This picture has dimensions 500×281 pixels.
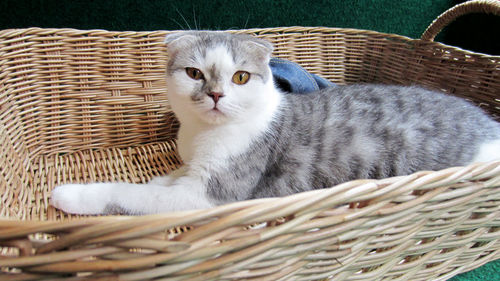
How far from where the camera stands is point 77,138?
1.28 m

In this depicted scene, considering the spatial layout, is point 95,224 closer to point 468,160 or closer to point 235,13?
point 468,160

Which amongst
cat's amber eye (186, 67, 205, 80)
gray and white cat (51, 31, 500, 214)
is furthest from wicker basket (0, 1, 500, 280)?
cat's amber eye (186, 67, 205, 80)

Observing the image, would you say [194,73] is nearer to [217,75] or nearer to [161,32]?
[217,75]

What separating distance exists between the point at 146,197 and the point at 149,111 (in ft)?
1.86

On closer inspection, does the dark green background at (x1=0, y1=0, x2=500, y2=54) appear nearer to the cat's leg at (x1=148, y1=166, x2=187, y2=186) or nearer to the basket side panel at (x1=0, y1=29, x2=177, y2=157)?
the basket side panel at (x1=0, y1=29, x2=177, y2=157)

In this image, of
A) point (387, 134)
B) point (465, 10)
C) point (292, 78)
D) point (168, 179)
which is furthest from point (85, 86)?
point (465, 10)

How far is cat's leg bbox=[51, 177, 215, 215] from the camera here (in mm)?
861

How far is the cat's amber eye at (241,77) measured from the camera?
0.89 m

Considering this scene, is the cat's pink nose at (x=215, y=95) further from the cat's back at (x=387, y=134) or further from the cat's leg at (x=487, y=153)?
the cat's leg at (x=487, y=153)

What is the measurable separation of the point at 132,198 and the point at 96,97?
584 mm

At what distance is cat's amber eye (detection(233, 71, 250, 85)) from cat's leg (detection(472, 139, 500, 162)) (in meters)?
0.69

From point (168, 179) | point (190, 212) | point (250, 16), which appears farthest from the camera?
point (250, 16)

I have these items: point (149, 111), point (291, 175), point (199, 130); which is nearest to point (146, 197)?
point (199, 130)

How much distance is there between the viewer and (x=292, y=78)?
4.27ft
